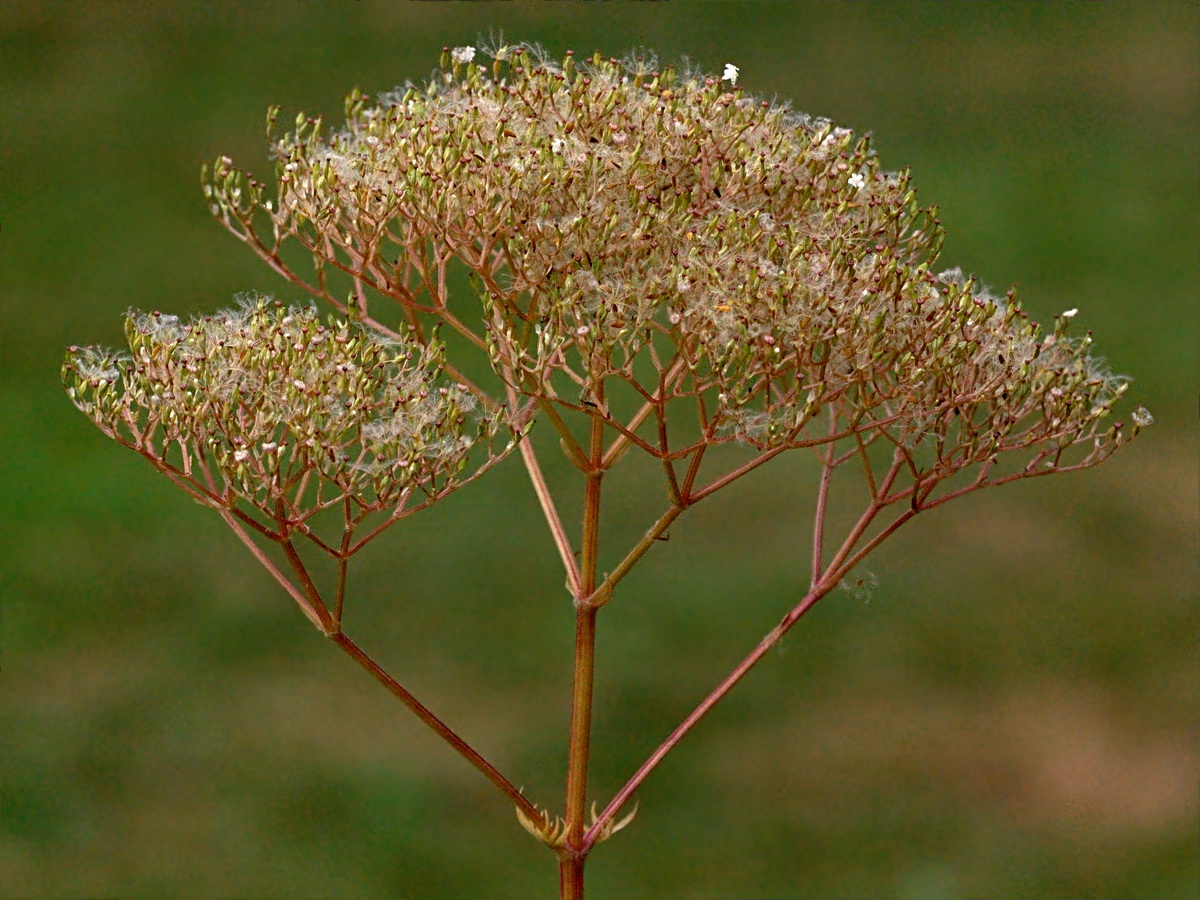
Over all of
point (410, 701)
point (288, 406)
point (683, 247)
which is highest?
point (683, 247)

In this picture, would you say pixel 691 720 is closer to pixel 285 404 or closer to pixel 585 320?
pixel 585 320

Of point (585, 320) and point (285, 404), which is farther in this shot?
point (585, 320)

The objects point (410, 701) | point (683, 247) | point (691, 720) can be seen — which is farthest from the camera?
point (691, 720)

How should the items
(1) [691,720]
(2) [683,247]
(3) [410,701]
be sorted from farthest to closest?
1. (1) [691,720]
2. (3) [410,701]
3. (2) [683,247]

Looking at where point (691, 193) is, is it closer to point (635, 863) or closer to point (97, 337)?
point (635, 863)

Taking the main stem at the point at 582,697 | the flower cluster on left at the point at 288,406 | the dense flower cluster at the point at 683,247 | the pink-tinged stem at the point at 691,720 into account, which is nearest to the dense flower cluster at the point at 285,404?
the flower cluster on left at the point at 288,406

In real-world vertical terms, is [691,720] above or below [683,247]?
below

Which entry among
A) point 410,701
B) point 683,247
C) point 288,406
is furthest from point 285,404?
point 683,247

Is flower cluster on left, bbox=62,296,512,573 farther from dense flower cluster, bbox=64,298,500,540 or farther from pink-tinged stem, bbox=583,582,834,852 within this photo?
pink-tinged stem, bbox=583,582,834,852
